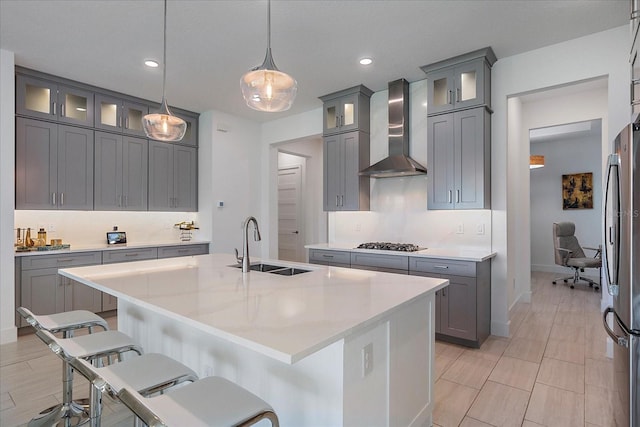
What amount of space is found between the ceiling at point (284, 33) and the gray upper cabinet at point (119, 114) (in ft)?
1.40

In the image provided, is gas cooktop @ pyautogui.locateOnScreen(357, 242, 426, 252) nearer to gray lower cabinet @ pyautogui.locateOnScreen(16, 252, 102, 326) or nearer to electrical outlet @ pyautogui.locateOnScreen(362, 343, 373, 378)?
electrical outlet @ pyautogui.locateOnScreen(362, 343, 373, 378)

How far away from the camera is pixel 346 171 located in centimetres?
448

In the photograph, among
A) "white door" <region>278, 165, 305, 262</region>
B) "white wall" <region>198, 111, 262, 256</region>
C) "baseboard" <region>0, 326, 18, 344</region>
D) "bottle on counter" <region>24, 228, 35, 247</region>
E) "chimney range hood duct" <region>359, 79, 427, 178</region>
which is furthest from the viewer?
"white door" <region>278, 165, 305, 262</region>

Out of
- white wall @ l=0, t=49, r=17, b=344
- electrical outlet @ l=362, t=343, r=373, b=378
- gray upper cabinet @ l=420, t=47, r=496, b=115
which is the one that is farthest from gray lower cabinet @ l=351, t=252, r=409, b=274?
white wall @ l=0, t=49, r=17, b=344

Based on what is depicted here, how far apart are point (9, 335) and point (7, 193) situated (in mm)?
1418

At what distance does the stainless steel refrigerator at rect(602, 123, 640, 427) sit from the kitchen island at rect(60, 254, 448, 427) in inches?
34.0

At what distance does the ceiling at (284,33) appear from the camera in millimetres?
2658

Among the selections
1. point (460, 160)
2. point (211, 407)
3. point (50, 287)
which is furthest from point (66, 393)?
point (460, 160)

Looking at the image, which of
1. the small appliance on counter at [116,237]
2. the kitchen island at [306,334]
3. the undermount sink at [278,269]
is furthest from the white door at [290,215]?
the kitchen island at [306,334]

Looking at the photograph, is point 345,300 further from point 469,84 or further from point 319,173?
point 319,173

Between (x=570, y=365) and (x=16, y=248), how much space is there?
563cm

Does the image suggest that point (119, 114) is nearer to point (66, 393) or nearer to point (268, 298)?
point (66, 393)

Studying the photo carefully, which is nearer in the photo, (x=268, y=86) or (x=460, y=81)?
(x=268, y=86)

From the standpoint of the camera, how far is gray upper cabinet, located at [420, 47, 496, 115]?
3.43 meters
